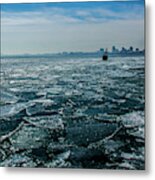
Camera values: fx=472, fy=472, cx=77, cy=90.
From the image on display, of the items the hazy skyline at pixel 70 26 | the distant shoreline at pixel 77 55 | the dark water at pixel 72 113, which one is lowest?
the dark water at pixel 72 113

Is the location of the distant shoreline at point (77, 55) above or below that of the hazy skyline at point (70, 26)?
below

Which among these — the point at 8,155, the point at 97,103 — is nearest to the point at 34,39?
the point at 97,103

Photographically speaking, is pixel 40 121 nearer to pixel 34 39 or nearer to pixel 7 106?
Result: pixel 7 106

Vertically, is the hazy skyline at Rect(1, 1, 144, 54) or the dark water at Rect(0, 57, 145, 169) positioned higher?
the hazy skyline at Rect(1, 1, 144, 54)

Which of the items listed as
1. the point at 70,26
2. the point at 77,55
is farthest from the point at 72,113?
the point at 70,26

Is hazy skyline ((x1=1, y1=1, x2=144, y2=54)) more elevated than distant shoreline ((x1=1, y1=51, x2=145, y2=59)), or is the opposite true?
hazy skyline ((x1=1, y1=1, x2=144, y2=54))

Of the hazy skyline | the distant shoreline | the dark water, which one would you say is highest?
the hazy skyline
